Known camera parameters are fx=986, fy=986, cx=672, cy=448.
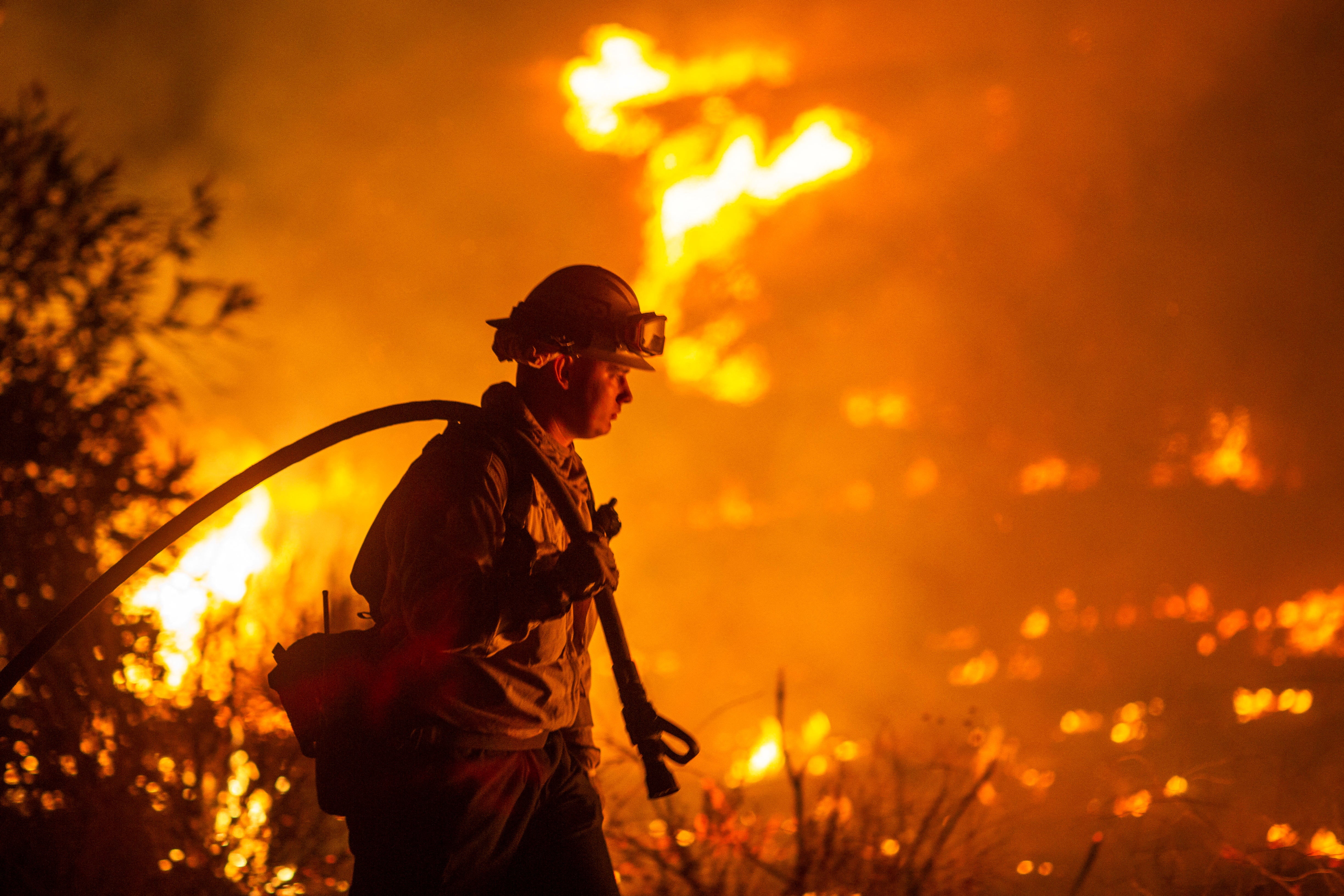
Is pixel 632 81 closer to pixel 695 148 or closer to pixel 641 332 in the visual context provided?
pixel 695 148

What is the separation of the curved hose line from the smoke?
8082 millimetres

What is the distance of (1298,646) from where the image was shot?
1503 cm

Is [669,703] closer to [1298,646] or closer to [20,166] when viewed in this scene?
[1298,646]

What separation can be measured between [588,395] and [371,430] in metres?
0.59

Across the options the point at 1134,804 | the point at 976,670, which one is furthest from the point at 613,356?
the point at 976,670

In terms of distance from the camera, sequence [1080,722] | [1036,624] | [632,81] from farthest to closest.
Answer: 1. [1036,624]
2. [1080,722]
3. [632,81]

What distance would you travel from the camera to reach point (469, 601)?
81.4 inches

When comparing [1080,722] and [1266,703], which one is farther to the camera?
[1080,722]

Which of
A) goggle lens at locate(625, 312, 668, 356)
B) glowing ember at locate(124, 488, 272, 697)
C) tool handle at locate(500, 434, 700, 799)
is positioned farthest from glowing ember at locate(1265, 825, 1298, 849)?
glowing ember at locate(124, 488, 272, 697)

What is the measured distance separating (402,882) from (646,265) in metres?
14.8

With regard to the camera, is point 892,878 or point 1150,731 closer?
Result: point 892,878

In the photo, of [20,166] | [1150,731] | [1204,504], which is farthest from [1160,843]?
[1204,504]

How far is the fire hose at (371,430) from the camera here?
244 centimetres

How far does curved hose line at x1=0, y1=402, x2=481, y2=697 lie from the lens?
2648mm
